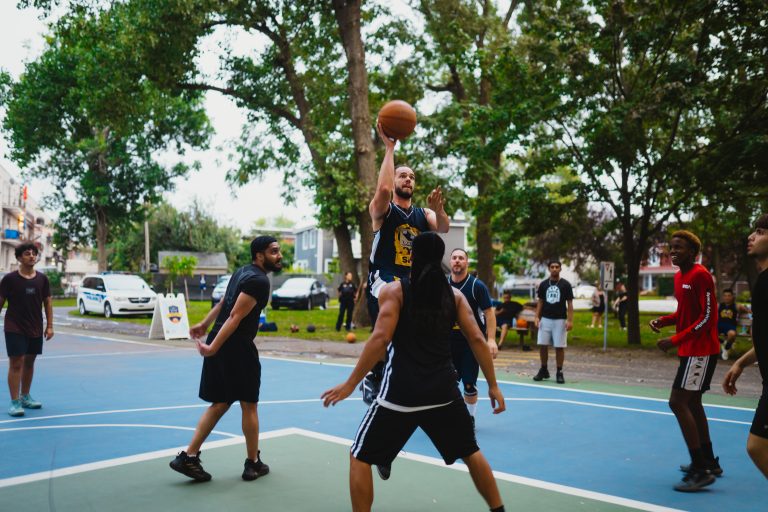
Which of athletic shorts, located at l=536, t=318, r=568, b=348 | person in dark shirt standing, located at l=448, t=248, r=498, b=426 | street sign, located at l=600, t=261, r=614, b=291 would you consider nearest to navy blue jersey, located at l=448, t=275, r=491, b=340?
person in dark shirt standing, located at l=448, t=248, r=498, b=426

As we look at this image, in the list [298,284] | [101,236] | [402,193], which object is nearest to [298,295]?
[298,284]

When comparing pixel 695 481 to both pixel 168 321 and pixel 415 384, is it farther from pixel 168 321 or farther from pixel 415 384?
pixel 168 321

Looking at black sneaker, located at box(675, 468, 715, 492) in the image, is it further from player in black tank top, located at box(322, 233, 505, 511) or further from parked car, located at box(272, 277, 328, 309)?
parked car, located at box(272, 277, 328, 309)

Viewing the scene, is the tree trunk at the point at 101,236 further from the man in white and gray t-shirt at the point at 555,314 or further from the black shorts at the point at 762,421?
the black shorts at the point at 762,421

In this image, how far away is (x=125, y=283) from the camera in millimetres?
29891

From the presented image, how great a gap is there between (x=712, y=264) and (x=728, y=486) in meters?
34.1

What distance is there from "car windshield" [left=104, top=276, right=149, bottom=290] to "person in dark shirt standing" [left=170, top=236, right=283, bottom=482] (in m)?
25.5

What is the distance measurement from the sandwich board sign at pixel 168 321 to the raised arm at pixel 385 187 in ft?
50.6

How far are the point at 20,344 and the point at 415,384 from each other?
6.51 metres

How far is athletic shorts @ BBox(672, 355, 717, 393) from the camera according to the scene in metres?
5.89

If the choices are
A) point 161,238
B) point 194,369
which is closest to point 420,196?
point 194,369

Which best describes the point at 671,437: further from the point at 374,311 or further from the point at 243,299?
the point at 243,299

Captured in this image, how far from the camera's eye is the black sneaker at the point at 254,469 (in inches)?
226

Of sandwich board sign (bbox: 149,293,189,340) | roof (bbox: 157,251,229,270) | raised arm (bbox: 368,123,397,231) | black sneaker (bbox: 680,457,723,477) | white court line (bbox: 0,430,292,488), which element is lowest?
white court line (bbox: 0,430,292,488)
